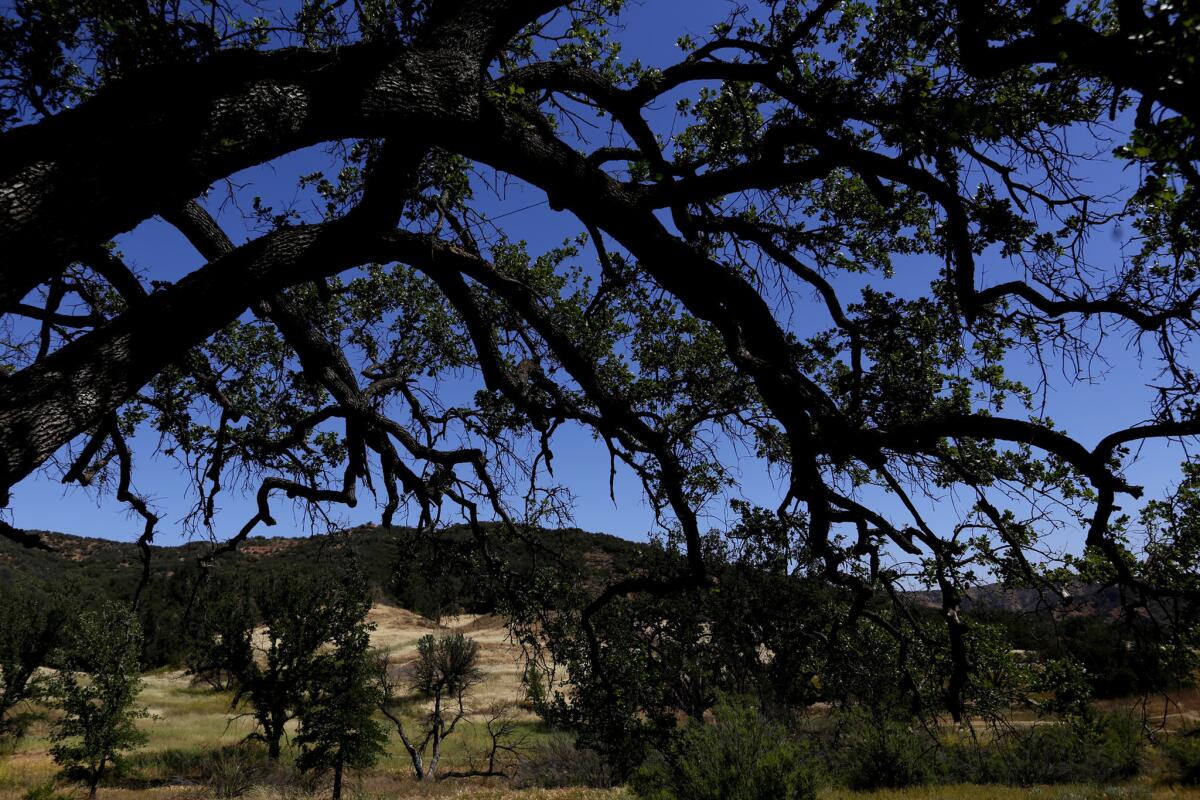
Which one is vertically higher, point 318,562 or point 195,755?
point 318,562

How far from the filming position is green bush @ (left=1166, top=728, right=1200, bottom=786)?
18500 millimetres

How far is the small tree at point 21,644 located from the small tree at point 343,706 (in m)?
14.4

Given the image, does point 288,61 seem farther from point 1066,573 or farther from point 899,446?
point 1066,573

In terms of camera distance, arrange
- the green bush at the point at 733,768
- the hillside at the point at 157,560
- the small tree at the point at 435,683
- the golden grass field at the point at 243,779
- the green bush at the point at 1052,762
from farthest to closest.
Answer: the hillside at the point at 157,560 < the small tree at the point at 435,683 < the green bush at the point at 1052,762 < the golden grass field at the point at 243,779 < the green bush at the point at 733,768

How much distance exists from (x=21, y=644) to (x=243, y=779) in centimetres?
1682

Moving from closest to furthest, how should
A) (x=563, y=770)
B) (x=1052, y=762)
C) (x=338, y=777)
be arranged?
(x=338, y=777), (x=1052, y=762), (x=563, y=770)

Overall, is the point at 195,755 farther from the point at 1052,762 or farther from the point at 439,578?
the point at 1052,762

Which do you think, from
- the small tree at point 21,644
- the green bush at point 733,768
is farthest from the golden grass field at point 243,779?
the green bush at point 733,768

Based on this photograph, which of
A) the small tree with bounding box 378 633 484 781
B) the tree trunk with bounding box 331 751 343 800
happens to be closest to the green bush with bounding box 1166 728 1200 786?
the small tree with bounding box 378 633 484 781

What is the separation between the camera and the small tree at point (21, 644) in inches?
1049

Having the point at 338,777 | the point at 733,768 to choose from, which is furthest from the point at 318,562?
the point at 338,777

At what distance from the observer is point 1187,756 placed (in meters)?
19.0

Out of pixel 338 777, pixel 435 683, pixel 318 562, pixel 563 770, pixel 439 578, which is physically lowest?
pixel 563 770

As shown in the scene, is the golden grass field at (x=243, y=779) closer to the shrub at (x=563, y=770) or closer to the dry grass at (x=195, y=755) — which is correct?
the dry grass at (x=195, y=755)
